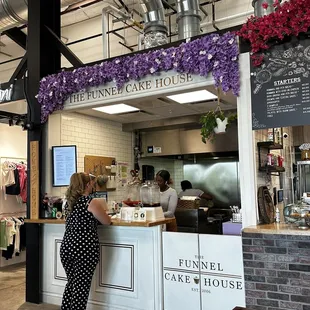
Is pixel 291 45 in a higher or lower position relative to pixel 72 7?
lower

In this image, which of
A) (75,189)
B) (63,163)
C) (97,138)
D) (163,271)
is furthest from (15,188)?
(163,271)

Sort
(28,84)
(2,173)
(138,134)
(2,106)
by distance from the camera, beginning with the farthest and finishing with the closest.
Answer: (138,134) < (2,173) < (2,106) < (28,84)

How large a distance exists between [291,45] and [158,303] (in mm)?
2874

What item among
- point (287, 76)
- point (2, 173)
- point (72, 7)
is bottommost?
point (2, 173)

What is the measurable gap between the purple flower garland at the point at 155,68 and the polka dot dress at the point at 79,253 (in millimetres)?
1498

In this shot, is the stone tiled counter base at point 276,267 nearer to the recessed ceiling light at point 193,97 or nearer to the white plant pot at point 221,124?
the white plant pot at point 221,124

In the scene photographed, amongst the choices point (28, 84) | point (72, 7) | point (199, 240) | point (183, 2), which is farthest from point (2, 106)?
point (199, 240)

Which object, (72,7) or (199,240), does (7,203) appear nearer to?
(72,7)

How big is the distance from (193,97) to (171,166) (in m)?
3.23

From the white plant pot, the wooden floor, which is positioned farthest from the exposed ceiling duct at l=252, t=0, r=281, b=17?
the wooden floor

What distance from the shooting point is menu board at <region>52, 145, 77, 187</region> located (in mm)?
4836

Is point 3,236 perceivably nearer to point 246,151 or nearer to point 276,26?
point 246,151

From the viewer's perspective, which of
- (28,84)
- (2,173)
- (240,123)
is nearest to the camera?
(240,123)

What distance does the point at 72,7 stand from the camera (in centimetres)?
564
